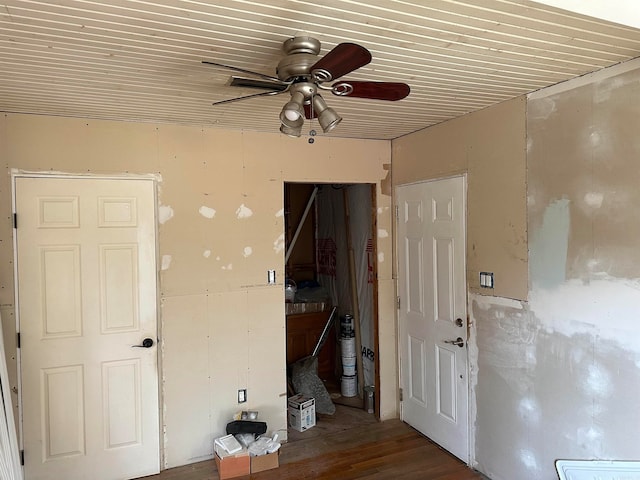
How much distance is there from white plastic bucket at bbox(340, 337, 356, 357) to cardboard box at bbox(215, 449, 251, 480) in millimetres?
1638

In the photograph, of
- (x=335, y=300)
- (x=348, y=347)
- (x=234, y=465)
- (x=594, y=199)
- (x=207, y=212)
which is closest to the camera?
(x=594, y=199)

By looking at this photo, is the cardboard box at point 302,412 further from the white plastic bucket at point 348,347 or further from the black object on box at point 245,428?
the white plastic bucket at point 348,347

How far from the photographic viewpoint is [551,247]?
100 inches

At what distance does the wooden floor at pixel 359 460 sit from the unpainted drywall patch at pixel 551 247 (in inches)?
58.7

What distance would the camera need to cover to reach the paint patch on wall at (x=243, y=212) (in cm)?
349

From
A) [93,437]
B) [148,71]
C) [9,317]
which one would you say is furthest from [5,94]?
[93,437]

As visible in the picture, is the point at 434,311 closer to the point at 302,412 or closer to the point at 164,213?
the point at 302,412

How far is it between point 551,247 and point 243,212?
2.15 m

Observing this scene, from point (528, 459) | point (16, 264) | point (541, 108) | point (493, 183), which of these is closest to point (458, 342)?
point (528, 459)

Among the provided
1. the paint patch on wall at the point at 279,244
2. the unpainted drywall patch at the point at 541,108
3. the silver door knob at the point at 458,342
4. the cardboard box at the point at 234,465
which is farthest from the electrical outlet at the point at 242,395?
the unpainted drywall patch at the point at 541,108

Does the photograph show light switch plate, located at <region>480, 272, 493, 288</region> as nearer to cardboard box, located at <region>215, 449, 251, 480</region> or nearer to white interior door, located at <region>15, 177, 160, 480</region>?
cardboard box, located at <region>215, 449, 251, 480</region>

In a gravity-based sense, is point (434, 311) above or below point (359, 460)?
above

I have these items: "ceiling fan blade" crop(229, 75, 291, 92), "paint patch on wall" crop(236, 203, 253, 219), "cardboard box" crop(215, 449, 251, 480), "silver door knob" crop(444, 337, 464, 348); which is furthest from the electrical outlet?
"ceiling fan blade" crop(229, 75, 291, 92)

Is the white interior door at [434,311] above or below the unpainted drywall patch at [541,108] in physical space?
below
